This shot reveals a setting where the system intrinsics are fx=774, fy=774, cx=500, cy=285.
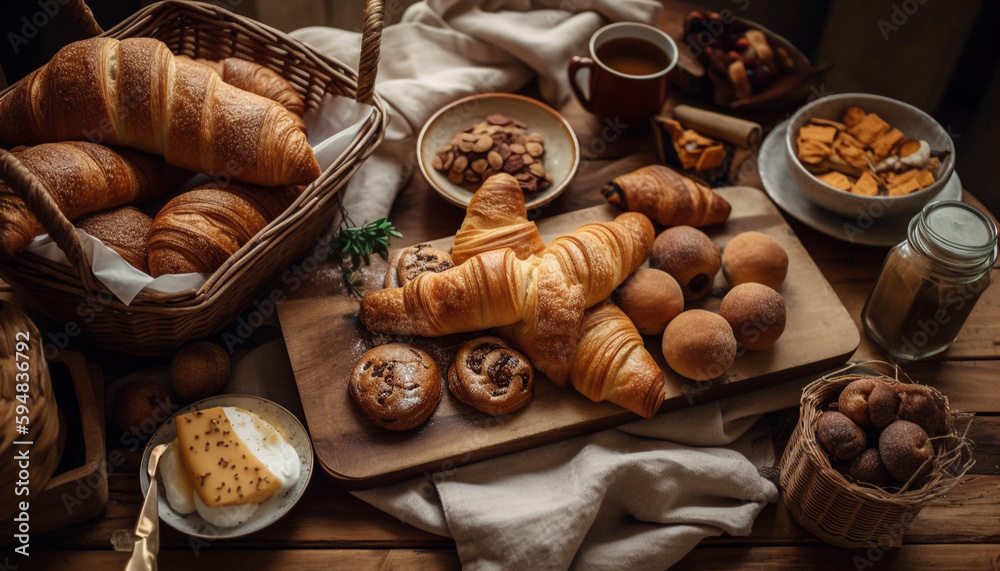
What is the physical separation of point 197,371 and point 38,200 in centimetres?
45

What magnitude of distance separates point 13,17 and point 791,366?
2024mm

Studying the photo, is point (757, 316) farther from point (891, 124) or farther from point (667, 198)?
point (891, 124)

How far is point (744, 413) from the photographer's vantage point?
1612 millimetres

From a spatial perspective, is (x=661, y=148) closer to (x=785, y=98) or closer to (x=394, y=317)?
(x=785, y=98)

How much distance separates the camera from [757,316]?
5.21 ft

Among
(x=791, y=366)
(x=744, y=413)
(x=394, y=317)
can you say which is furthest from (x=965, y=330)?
(x=394, y=317)

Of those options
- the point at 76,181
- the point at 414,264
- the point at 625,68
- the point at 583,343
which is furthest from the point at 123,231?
the point at 625,68

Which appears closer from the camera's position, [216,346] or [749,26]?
[216,346]

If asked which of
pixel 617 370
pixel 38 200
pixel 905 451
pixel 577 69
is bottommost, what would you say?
pixel 617 370

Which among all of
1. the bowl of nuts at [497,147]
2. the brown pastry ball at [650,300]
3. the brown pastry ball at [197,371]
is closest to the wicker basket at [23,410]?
the brown pastry ball at [197,371]

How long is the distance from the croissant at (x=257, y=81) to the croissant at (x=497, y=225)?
0.43 metres

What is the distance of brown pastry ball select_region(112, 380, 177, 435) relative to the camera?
1.49m

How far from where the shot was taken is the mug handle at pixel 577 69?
2010mm

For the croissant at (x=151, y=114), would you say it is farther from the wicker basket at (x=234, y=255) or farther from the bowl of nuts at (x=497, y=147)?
the bowl of nuts at (x=497, y=147)
